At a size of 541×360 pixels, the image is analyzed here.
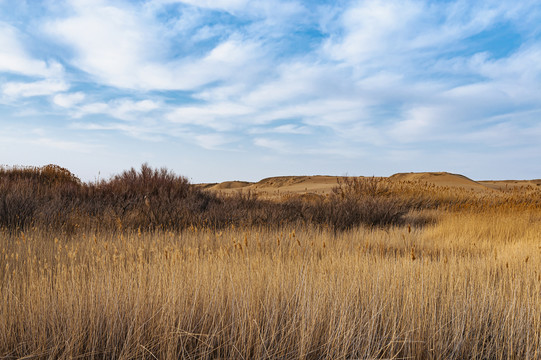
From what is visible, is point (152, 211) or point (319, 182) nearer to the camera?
point (152, 211)

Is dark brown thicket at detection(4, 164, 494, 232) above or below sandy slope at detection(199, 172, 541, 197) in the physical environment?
below

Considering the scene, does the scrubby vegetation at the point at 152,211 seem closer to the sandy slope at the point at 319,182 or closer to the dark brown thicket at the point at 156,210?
the dark brown thicket at the point at 156,210

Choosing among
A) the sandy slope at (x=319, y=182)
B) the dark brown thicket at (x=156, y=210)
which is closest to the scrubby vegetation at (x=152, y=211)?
the dark brown thicket at (x=156, y=210)

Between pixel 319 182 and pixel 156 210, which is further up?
pixel 319 182

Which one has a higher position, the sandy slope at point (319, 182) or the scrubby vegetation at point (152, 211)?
the sandy slope at point (319, 182)

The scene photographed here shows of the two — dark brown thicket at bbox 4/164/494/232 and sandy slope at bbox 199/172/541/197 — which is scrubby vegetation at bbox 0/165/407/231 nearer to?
dark brown thicket at bbox 4/164/494/232

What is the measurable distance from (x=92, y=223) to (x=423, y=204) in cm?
1075

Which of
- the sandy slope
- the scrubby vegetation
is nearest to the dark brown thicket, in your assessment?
the scrubby vegetation

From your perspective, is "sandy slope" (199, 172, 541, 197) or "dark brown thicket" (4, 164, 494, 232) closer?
"dark brown thicket" (4, 164, 494, 232)

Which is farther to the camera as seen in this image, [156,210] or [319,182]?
[319,182]

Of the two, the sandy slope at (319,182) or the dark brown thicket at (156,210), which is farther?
the sandy slope at (319,182)

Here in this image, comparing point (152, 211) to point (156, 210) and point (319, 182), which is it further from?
point (319, 182)

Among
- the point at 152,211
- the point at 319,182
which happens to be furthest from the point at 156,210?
the point at 319,182

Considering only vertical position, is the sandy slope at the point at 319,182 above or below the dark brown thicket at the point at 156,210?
above
